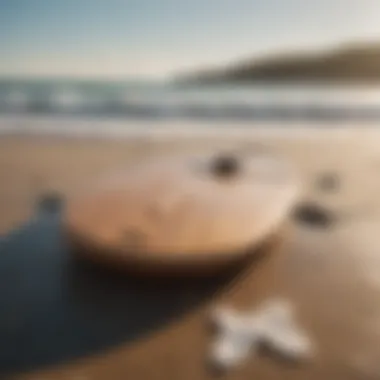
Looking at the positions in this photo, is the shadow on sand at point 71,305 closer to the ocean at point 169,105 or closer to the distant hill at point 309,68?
the ocean at point 169,105

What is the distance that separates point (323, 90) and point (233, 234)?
7.44 ft

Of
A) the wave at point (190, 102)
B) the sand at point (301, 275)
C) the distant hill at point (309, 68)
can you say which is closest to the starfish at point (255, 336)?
the sand at point (301, 275)

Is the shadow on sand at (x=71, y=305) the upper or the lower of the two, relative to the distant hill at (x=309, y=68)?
lower

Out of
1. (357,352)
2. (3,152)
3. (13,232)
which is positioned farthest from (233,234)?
(3,152)

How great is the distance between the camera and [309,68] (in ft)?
11.2

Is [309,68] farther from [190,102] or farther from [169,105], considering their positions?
[169,105]

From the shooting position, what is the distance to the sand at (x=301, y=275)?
3.30 feet

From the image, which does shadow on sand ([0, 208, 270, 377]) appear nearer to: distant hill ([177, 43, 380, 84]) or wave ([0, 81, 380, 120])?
wave ([0, 81, 380, 120])

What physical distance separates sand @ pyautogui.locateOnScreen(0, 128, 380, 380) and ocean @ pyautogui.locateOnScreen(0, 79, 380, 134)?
509 millimetres

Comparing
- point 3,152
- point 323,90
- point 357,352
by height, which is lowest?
point 357,352

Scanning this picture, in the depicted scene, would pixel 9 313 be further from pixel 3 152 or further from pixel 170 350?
pixel 3 152

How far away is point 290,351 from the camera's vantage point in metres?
1.03

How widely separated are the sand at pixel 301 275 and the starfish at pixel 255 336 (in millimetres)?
21

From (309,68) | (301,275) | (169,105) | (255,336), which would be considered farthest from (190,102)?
(255,336)
